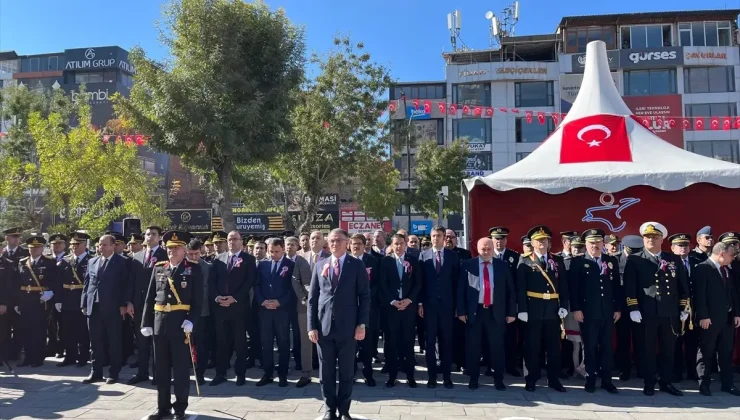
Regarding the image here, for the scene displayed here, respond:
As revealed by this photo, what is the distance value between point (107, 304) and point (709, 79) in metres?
40.5

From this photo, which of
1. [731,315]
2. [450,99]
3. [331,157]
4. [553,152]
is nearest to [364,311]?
[731,315]

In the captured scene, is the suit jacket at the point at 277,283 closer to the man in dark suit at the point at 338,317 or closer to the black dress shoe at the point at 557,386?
the man in dark suit at the point at 338,317

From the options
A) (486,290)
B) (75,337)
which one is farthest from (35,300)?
(486,290)

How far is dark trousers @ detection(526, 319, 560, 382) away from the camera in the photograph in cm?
702

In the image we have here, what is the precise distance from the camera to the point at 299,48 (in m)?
13.3

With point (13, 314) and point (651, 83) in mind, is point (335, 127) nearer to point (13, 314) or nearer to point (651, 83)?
point (13, 314)

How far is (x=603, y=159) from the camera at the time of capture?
31.2 feet

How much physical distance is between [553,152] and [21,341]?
30.8ft

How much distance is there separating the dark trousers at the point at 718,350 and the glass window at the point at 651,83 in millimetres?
34237

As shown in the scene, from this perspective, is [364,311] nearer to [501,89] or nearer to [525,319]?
[525,319]

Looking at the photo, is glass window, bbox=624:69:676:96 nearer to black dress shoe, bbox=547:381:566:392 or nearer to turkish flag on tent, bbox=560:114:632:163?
turkish flag on tent, bbox=560:114:632:163

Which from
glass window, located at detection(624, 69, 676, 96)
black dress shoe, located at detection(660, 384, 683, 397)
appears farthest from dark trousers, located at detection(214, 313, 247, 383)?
glass window, located at detection(624, 69, 676, 96)

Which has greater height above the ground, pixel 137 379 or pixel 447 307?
pixel 447 307

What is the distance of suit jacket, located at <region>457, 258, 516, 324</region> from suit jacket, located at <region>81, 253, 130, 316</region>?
4.71 meters
